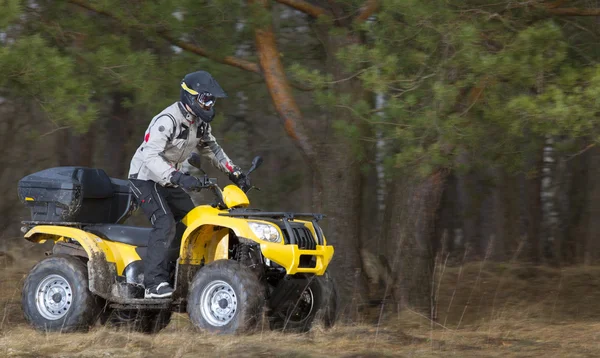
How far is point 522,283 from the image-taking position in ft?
47.6

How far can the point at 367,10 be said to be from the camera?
1027cm

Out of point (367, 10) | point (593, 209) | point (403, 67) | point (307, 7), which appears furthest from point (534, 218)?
point (403, 67)

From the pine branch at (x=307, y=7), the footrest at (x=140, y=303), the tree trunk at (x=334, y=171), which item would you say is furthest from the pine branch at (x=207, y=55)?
the footrest at (x=140, y=303)

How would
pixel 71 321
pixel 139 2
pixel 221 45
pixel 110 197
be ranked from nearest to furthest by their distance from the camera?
pixel 71 321
pixel 110 197
pixel 139 2
pixel 221 45

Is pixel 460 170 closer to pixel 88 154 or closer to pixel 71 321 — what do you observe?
pixel 71 321

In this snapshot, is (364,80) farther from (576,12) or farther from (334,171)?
(576,12)

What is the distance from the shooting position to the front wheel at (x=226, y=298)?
7.48m

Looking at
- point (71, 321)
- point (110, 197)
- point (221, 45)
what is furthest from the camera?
point (221, 45)

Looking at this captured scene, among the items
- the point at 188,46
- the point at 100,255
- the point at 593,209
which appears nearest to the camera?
the point at 100,255

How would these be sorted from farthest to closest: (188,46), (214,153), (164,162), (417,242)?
(417,242)
(188,46)
(214,153)
(164,162)

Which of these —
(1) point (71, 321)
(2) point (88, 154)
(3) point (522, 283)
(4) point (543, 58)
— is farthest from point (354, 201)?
(2) point (88, 154)

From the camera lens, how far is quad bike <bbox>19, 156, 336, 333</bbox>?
301 inches

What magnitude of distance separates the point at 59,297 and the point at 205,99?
2340 millimetres

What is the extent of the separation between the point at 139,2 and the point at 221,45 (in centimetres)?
114
